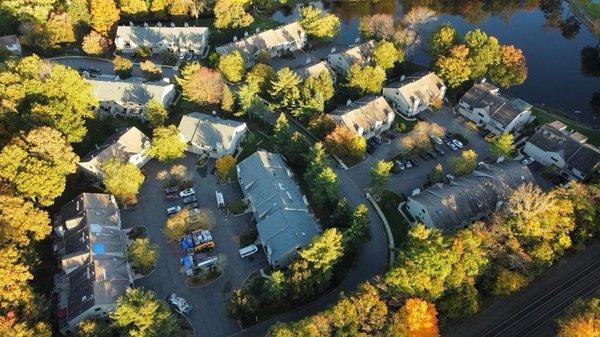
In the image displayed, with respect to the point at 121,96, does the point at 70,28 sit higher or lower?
higher

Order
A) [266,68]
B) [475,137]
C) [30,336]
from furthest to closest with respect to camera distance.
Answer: [266,68]
[475,137]
[30,336]

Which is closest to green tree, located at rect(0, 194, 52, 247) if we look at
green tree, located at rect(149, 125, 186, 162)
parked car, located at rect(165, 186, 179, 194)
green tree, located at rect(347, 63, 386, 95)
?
parked car, located at rect(165, 186, 179, 194)

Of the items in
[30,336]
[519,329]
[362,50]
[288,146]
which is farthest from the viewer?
[362,50]

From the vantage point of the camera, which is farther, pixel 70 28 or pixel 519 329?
pixel 70 28

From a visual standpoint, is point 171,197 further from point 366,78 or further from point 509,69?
point 509,69

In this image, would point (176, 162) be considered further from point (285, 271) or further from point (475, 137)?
point (475, 137)

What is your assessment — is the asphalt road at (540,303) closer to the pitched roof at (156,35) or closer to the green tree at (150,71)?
the green tree at (150,71)

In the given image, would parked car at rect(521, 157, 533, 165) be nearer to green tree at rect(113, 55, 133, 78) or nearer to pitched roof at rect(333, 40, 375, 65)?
pitched roof at rect(333, 40, 375, 65)

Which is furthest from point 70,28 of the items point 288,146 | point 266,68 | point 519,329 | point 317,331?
point 519,329
